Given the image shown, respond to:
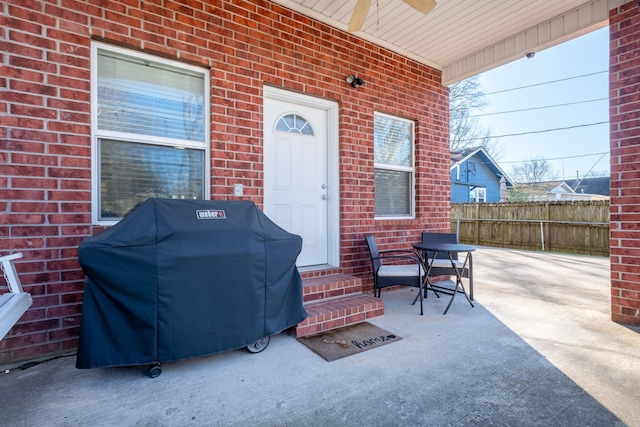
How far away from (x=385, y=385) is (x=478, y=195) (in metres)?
17.0

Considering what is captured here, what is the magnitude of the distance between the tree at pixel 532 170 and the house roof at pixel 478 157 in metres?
2.99

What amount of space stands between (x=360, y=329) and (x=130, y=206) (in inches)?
93.2

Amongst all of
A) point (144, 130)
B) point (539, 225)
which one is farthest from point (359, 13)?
point (539, 225)

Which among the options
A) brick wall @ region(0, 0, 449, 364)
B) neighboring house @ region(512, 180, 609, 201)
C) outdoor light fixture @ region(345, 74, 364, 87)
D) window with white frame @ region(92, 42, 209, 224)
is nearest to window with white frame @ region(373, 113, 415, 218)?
brick wall @ region(0, 0, 449, 364)

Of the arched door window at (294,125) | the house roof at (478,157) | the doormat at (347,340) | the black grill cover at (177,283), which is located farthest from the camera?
the house roof at (478,157)

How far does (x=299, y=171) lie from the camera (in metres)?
3.88

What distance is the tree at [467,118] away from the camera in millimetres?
13391

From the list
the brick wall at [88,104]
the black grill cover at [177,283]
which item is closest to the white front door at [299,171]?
the brick wall at [88,104]

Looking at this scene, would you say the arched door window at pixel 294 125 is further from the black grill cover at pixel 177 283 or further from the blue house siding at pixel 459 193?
the blue house siding at pixel 459 193

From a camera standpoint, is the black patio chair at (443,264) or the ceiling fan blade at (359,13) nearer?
the ceiling fan blade at (359,13)

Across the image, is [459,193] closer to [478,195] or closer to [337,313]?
[478,195]

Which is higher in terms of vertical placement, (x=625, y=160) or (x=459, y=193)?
(x=459, y=193)

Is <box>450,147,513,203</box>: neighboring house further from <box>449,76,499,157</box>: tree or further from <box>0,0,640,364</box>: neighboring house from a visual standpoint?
<box>0,0,640,364</box>: neighboring house

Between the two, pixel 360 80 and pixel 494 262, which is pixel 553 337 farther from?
pixel 494 262
